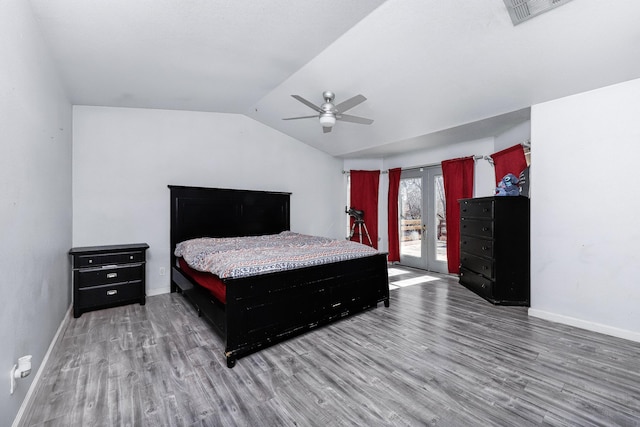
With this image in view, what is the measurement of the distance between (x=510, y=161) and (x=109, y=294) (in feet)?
17.8

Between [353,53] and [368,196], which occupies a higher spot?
[353,53]

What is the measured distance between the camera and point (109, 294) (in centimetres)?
334

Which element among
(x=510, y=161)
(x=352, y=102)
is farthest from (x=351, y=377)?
(x=510, y=161)

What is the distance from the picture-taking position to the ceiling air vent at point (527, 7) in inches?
77.5

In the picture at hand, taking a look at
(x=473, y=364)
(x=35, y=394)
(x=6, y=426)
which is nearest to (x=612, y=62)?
(x=473, y=364)

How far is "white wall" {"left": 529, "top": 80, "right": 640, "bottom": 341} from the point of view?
101 inches

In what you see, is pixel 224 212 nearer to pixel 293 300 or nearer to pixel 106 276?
pixel 106 276

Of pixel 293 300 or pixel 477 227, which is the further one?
pixel 477 227

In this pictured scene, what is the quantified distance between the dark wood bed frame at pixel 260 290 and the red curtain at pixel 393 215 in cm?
265

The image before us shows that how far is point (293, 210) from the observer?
17.9 ft

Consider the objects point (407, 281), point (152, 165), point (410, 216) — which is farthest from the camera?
point (410, 216)

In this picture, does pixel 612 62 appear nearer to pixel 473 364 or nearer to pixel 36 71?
pixel 473 364

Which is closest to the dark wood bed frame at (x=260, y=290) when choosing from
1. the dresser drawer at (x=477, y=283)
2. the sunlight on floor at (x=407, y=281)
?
the sunlight on floor at (x=407, y=281)

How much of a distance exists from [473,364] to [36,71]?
3.86 metres
